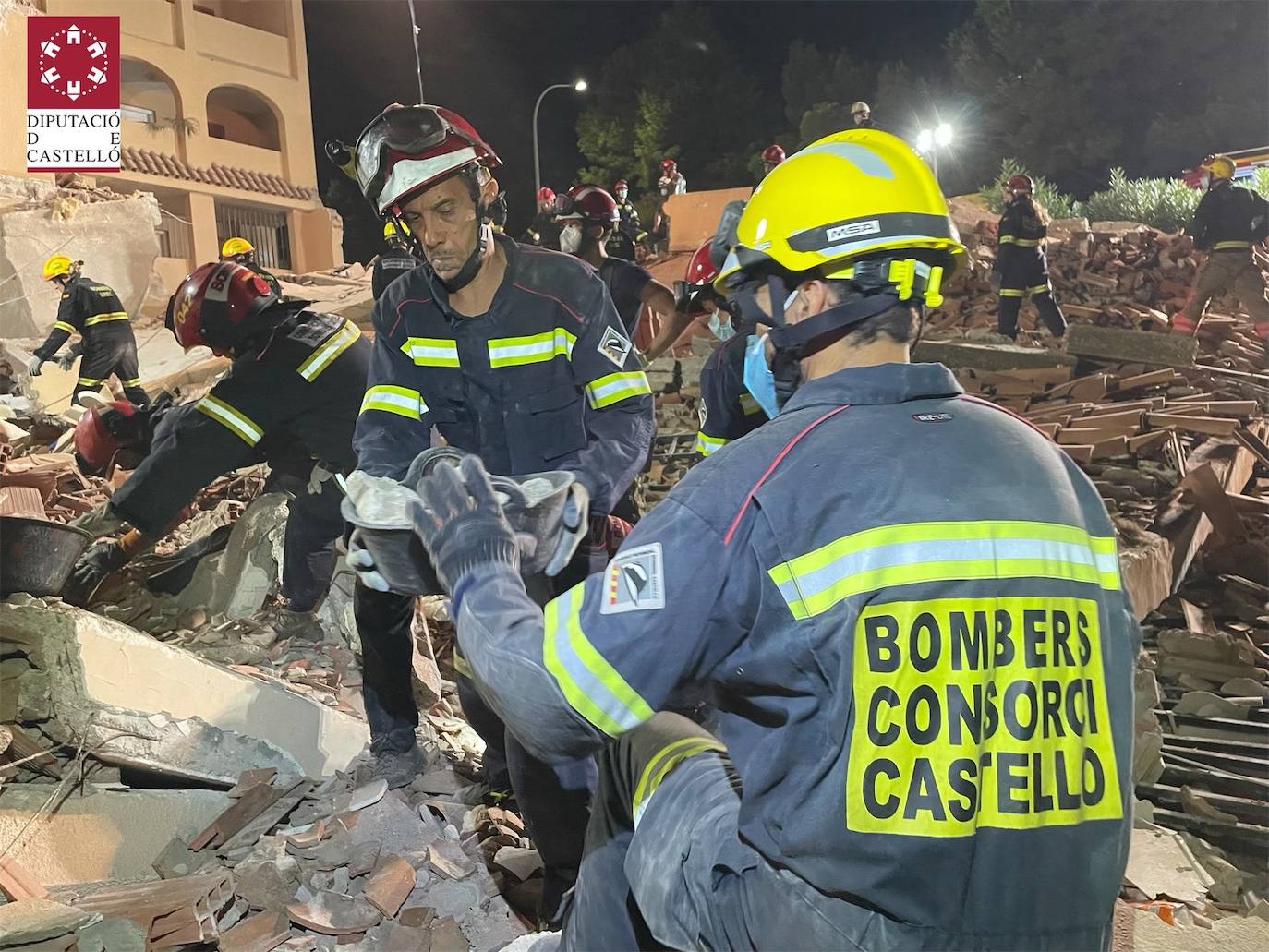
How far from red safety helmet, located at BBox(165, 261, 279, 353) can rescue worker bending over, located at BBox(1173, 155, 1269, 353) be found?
661 centimetres

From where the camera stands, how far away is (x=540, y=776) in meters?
2.23

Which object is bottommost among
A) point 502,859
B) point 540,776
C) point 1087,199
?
point 502,859

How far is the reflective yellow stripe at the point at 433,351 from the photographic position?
2.50m

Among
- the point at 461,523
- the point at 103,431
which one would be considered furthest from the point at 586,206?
the point at 461,523

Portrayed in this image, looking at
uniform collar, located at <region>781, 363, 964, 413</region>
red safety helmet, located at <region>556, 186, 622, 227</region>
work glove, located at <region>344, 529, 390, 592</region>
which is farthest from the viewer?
red safety helmet, located at <region>556, 186, 622, 227</region>

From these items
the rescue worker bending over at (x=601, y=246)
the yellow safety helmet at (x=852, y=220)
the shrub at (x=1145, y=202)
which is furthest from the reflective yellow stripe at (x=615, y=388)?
the shrub at (x=1145, y=202)

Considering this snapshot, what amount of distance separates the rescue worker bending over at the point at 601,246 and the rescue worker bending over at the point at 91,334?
79.5 inches

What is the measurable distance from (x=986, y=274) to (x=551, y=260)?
24.4ft

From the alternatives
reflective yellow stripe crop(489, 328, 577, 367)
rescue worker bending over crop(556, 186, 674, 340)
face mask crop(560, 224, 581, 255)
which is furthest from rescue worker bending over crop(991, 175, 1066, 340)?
reflective yellow stripe crop(489, 328, 577, 367)

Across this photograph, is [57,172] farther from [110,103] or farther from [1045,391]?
[1045,391]

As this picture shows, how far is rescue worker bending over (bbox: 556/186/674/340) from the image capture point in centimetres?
454

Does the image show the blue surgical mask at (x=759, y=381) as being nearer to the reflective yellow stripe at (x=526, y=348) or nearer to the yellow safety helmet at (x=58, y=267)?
the reflective yellow stripe at (x=526, y=348)

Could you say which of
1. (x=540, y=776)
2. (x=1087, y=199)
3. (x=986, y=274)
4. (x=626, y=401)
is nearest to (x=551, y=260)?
(x=626, y=401)

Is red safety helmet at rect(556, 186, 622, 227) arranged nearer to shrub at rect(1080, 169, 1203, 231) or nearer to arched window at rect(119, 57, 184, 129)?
arched window at rect(119, 57, 184, 129)
